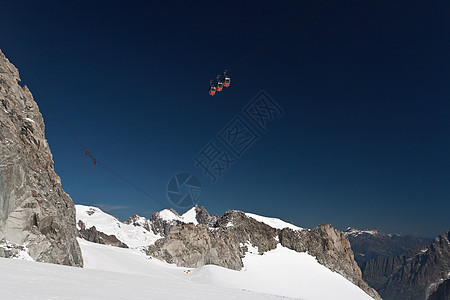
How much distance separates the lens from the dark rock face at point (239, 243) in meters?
52.7

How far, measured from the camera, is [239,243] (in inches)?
2377

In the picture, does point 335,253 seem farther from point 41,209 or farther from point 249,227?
point 41,209

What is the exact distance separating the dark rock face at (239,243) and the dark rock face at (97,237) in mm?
→ 129352

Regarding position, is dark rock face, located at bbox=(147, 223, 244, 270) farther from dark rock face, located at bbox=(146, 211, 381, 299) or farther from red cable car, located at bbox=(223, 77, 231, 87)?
red cable car, located at bbox=(223, 77, 231, 87)

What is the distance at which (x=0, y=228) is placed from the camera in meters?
17.5

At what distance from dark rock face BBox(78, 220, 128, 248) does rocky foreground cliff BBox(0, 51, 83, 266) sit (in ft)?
520

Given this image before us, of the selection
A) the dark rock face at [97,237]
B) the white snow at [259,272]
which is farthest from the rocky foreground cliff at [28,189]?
the dark rock face at [97,237]

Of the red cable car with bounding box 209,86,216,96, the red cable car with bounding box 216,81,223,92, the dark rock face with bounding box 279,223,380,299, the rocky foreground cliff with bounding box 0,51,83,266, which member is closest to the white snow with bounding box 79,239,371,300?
the dark rock face with bounding box 279,223,380,299

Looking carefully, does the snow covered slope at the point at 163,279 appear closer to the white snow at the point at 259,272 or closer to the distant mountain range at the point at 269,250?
the white snow at the point at 259,272

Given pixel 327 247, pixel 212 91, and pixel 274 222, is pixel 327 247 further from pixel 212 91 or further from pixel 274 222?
pixel 212 91

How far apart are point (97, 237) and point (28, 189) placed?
572 ft

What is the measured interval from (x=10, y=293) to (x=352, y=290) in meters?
56.7

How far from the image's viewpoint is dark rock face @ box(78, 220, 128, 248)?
167 metres

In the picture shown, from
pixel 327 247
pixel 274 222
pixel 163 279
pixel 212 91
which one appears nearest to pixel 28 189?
pixel 163 279
